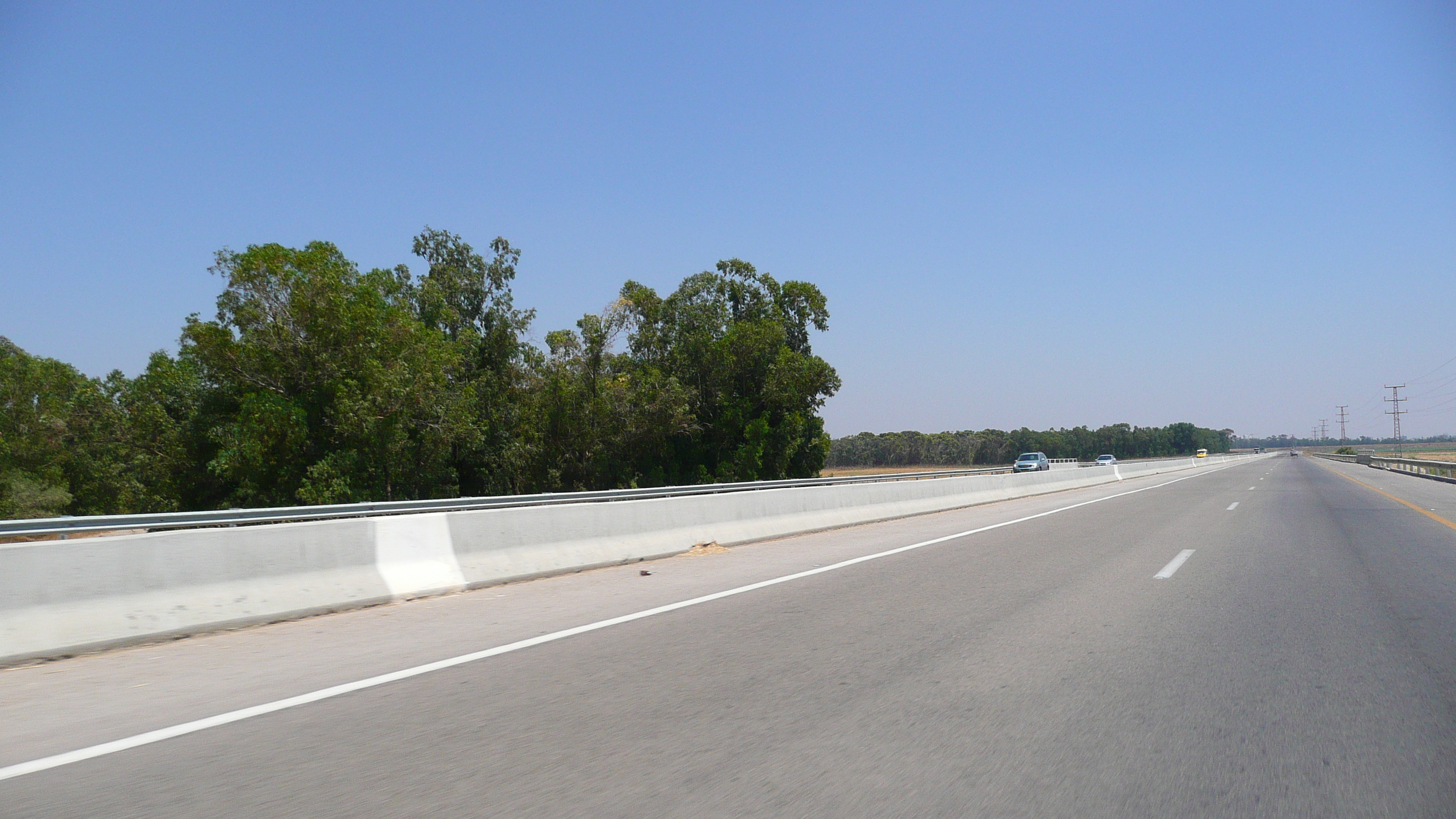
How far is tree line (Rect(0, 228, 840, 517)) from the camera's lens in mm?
45906

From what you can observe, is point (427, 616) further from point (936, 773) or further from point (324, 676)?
point (936, 773)

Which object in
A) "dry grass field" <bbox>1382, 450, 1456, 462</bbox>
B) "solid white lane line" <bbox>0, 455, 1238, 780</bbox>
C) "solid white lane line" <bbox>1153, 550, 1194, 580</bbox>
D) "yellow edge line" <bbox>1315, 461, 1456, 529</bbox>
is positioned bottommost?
"solid white lane line" <bbox>0, 455, 1238, 780</bbox>

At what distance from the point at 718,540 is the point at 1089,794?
10657 millimetres

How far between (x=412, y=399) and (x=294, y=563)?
140 feet

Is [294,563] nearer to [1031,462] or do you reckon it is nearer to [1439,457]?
[1031,462]

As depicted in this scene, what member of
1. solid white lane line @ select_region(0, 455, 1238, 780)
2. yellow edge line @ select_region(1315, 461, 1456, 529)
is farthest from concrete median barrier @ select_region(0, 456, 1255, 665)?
yellow edge line @ select_region(1315, 461, 1456, 529)

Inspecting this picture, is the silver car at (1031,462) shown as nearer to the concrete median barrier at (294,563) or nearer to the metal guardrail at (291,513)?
the metal guardrail at (291,513)

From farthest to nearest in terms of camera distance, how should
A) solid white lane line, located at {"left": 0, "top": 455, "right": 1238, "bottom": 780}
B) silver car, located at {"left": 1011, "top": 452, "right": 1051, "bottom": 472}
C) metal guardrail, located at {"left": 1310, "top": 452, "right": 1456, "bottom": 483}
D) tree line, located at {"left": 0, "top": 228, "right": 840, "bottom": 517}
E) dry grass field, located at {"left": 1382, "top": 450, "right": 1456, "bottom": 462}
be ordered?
dry grass field, located at {"left": 1382, "top": 450, "right": 1456, "bottom": 462} → silver car, located at {"left": 1011, "top": 452, "right": 1051, "bottom": 472} → tree line, located at {"left": 0, "top": 228, "right": 840, "bottom": 517} → metal guardrail, located at {"left": 1310, "top": 452, "right": 1456, "bottom": 483} → solid white lane line, located at {"left": 0, "top": 455, "right": 1238, "bottom": 780}

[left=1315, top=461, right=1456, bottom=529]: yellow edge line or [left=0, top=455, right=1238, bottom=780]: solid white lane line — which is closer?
[left=0, top=455, right=1238, bottom=780]: solid white lane line

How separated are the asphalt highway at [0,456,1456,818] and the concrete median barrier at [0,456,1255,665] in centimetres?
30

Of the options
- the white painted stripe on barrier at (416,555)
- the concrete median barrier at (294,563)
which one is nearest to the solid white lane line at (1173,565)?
the concrete median barrier at (294,563)

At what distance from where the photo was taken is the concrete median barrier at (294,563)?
6520mm

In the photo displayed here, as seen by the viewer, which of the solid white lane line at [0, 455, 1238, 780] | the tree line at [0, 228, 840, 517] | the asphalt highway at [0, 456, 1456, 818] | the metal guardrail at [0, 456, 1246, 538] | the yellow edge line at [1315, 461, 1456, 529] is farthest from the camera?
the tree line at [0, 228, 840, 517]

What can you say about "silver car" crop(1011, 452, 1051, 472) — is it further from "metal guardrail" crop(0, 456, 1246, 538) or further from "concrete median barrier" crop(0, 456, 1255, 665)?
"concrete median barrier" crop(0, 456, 1255, 665)
